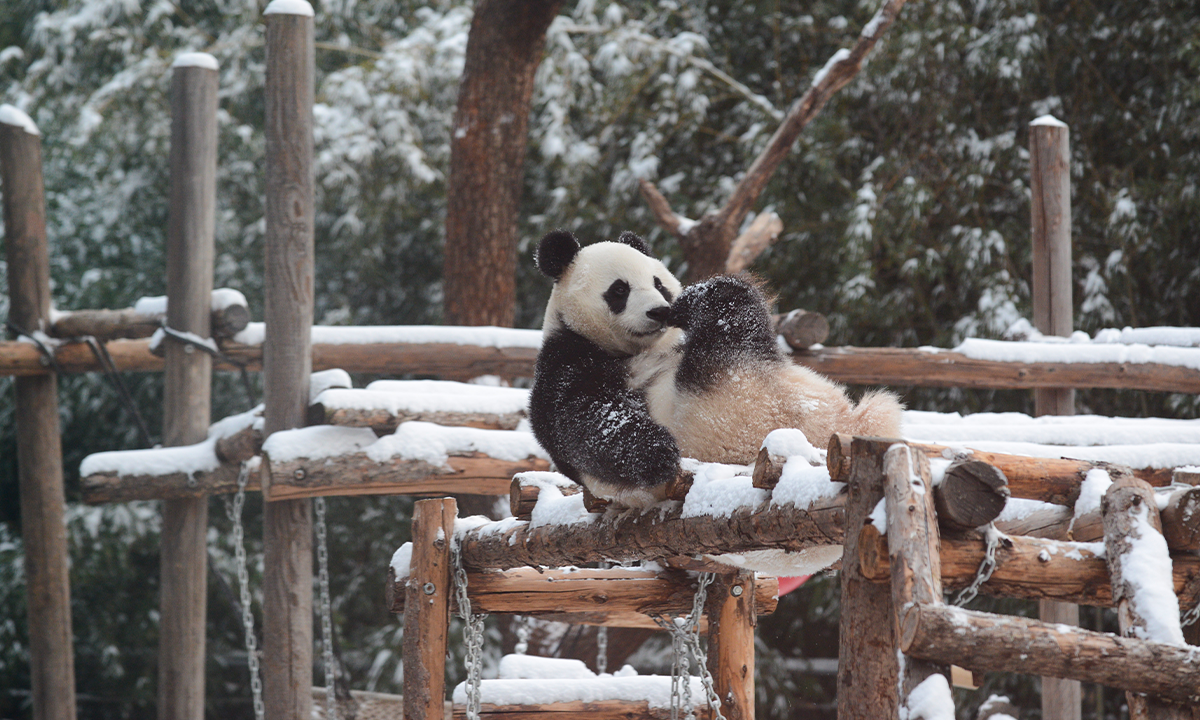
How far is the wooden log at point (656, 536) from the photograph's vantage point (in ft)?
5.60

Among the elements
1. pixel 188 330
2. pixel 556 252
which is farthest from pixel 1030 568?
pixel 188 330

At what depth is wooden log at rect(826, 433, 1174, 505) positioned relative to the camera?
162 cm

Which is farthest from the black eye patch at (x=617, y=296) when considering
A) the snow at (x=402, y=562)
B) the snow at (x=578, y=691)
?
the snow at (x=578, y=691)

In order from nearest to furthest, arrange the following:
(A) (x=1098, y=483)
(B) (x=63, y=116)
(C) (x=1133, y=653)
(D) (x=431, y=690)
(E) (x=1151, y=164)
→ (C) (x=1133, y=653), (A) (x=1098, y=483), (D) (x=431, y=690), (E) (x=1151, y=164), (B) (x=63, y=116)

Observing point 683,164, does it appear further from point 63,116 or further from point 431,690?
point 431,690

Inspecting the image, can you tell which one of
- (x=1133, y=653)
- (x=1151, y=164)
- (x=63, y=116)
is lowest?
(x=1133, y=653)

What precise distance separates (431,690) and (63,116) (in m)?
6.20

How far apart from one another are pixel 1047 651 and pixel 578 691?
6.00ft

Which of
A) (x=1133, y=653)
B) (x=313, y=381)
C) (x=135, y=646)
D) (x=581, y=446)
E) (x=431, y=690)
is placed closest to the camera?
(x=1133, y=653)

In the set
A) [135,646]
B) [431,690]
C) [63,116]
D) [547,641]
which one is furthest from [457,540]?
[63,116]

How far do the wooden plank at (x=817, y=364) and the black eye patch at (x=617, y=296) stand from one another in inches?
78.8

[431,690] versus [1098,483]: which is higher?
[1098,483]

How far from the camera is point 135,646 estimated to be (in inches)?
255

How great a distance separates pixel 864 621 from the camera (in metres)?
1.59
